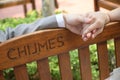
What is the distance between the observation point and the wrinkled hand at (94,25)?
1.36m

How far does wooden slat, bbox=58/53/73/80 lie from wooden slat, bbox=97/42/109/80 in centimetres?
20

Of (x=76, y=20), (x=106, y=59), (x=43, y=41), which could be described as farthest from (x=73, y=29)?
(x=106, y=59)

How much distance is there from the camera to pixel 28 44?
1.39 metres

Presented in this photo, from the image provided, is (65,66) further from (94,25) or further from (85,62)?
(94,25)

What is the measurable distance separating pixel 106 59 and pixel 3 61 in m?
0.60

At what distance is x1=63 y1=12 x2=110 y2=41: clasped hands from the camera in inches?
54.3

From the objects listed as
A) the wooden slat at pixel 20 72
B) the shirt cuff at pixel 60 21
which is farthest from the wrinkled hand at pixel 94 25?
the wooden slat at pixel 20 72

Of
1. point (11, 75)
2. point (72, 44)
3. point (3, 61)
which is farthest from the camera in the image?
point (11, 75)

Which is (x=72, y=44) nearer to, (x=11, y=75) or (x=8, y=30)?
(x=8, y=30)

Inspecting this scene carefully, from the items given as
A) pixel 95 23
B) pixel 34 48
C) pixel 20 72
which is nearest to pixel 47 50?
pixel 34 48

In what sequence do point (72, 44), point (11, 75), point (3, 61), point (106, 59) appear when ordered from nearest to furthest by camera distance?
point (3, 61) < point (72, 44) < point (106, 59) < point (11, 75)

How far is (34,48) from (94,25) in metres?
0.33

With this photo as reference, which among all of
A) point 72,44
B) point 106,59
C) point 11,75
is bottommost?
point 11,75

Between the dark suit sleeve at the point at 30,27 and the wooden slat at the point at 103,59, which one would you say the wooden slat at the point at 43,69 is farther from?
the wooden slat at the point at 103,59
